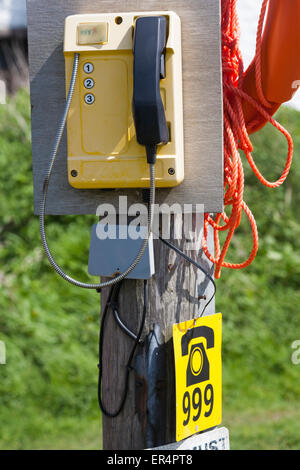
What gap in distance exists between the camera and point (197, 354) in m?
2.06

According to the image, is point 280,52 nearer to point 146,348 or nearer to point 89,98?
point 89,98

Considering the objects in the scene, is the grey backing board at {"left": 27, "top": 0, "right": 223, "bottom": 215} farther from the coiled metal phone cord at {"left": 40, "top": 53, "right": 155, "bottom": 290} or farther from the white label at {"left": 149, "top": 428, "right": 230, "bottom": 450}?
the white label at {"left": 149, "top": 428, "right": 230, "bottom": 450}

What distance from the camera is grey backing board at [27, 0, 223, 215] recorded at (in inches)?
73.9

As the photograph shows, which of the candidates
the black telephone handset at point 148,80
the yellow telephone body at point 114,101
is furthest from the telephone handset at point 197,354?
the black telephone handset at point 148,80

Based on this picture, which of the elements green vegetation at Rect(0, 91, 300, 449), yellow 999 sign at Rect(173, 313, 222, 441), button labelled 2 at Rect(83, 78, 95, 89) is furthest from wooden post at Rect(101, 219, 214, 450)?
green vegetation at Rect(0, 91, 300, 449)

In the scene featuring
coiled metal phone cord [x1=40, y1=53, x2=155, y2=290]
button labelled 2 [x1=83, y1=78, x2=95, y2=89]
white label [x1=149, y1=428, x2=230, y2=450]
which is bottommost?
white label [x1=149, y1=428, x2=230, y2=450]

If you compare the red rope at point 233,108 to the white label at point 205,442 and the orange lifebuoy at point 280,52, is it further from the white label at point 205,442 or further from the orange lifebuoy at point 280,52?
the white label at point 205,442

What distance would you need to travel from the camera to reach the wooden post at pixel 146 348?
6.58 feet

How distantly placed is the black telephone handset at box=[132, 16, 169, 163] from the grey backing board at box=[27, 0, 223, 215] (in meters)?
0.14

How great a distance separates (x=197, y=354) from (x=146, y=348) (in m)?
0.18

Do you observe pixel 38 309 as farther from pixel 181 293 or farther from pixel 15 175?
pixel 181 293

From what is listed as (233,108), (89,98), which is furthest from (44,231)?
(233,108)

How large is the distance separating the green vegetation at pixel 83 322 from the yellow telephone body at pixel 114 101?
2.64m
